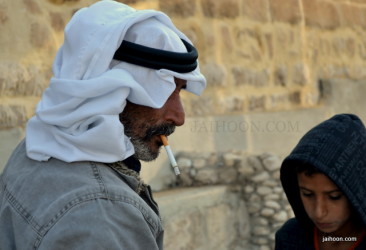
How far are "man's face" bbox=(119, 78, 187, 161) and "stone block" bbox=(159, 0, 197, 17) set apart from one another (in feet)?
7.99

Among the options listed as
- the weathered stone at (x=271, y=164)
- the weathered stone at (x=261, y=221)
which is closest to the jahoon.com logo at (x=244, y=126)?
the weathered stone at (x=271, y=164)

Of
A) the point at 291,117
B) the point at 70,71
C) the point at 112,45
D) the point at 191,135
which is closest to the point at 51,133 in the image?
the point at 70,71

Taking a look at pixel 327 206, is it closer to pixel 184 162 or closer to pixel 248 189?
pixel 184 162

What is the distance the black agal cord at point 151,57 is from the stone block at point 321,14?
13.1 feet

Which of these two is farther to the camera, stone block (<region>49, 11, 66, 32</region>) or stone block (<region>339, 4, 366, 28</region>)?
stone block (<region>339, 4, 366, 28</region>)

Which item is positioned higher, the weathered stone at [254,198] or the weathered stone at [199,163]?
the weathered stone at [199,163]

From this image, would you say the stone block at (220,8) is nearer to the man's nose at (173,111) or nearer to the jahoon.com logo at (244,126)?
the jahoon.com logo at (244,126)

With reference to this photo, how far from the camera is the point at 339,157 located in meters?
2.53

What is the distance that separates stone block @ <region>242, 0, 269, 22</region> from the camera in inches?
202

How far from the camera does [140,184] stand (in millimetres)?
1908

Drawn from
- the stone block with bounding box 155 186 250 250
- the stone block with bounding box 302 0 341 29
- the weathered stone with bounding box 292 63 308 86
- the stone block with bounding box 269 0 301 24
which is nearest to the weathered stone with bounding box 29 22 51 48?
the stone block with bounding box 155 186 250 250

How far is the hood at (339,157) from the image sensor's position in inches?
98.3

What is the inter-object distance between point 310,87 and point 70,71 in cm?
416

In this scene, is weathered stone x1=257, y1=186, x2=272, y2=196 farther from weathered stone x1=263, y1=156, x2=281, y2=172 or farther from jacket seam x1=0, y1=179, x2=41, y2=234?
jacket seam x1=0, y1=179, x2=41, y2=234
